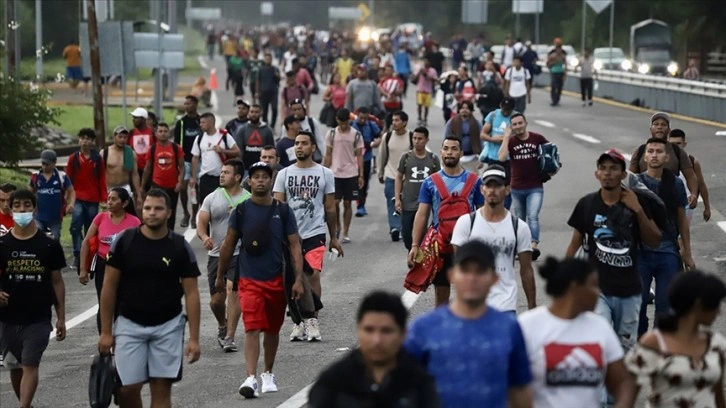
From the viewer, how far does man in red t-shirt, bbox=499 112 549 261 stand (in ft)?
54.2

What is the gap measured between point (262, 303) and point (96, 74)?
694 inches

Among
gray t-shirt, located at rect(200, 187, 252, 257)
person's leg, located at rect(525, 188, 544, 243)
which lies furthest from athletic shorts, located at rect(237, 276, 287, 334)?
person's leg, located at rect(525, 188, 544, 243)

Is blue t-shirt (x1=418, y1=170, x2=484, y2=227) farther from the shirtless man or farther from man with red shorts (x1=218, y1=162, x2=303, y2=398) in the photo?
the shirtless man

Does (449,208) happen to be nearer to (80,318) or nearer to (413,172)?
(413,172)

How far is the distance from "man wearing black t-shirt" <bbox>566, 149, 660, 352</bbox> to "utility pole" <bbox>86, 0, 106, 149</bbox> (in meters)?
18.5

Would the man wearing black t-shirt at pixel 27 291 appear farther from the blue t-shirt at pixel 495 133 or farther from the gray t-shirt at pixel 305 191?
the blue t-shirt at pixel 495 133

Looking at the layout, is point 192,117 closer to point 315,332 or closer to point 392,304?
point 315,332

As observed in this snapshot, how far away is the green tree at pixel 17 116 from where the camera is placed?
2453cm

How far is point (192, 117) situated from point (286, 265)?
934cm

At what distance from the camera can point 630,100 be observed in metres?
42.3

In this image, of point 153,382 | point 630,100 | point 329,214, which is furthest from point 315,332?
point 630,100

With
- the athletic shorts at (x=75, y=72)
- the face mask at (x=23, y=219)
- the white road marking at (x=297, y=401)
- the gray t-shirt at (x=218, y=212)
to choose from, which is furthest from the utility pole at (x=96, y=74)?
the athletic shorts at (x=75, y=72)

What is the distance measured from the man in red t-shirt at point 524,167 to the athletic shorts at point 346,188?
3.01m

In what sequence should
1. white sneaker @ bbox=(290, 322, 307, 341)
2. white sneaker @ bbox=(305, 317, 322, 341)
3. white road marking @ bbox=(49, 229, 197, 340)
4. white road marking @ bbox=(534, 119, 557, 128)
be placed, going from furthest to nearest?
white road marking @ bbox=(534, 119, 557, 128), white road marking @ bbox=(49, 229, 197, 340), white sneaker @ bbox=(290, 322, 307, 341), white sneaker @ bbox=(305, 317, 322, 341)
